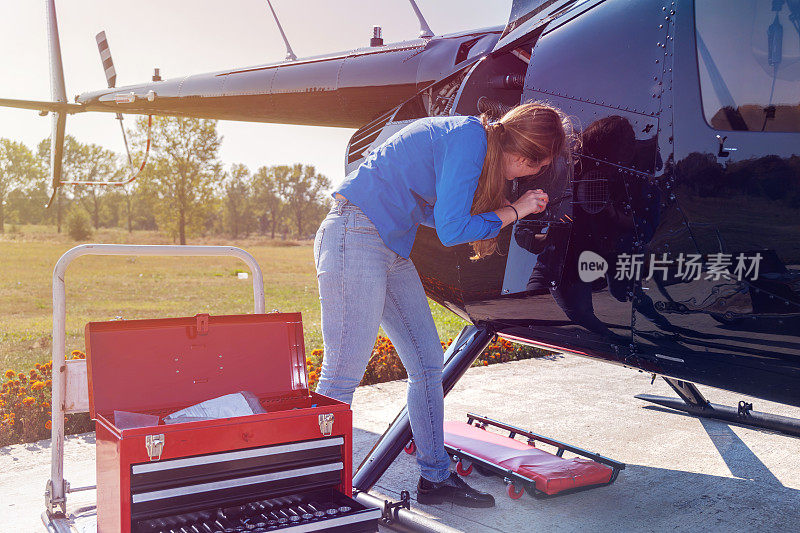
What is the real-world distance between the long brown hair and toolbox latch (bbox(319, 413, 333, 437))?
92cm

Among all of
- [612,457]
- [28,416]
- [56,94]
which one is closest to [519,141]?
[612,457]

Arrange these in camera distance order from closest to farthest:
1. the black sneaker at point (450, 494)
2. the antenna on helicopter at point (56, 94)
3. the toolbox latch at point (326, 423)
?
1. the toolbox latch at point (326, 423)
2. the black sneaker at point (450, 494)
3. the antenna on helicopter at point (56, 94)

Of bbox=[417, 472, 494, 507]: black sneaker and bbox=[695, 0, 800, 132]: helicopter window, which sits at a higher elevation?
bbox=[695, 0, 800, 132]: helicopter window

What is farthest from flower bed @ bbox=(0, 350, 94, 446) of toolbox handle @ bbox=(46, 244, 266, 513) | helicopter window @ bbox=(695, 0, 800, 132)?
helicopter window @ bbox=(695, 0, 800, 132)

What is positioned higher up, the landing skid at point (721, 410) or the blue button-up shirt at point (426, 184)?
the blue button-up shirt at point (426, 184)

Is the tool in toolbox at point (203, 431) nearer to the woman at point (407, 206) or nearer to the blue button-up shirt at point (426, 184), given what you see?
the woman at point (407, 206)

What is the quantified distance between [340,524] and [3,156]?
3754cm

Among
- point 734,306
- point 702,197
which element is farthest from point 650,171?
point 734,306

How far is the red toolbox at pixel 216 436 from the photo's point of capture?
199 centimetres

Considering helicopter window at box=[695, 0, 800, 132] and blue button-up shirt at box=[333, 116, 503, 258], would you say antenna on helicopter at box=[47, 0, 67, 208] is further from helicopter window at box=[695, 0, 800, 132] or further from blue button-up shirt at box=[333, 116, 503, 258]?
helicopter window at box=[695, 0, 800, 132]

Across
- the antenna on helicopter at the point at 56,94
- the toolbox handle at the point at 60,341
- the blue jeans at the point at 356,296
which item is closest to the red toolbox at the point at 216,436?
the blue jeans at the point at 356,296

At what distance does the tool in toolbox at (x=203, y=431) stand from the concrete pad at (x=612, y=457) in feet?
2.77

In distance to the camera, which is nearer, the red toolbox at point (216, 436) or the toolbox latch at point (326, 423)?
the red toolbox at point (216, 436)

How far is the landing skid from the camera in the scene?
4082 millimetres
